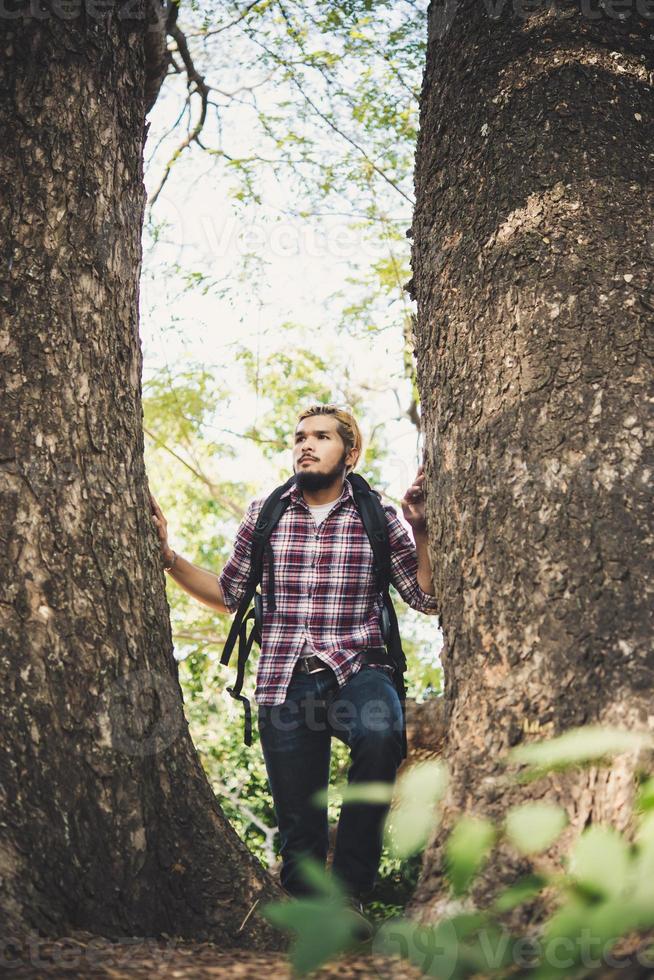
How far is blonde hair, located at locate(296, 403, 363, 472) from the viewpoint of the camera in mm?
3870

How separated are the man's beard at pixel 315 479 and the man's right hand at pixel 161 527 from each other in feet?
2.10

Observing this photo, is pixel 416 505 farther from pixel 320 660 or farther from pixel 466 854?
pixel 466 854

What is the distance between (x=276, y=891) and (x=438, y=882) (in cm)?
70

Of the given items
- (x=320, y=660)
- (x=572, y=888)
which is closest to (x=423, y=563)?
(x=320, y=660)

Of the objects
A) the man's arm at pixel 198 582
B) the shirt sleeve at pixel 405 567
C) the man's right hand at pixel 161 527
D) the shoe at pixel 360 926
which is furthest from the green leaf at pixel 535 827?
the man's arm at pixel 198 582

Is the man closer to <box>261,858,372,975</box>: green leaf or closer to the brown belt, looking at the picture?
the brown belt

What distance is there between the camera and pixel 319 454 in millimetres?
3748

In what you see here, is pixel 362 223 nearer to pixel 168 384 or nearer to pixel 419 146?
pixel 168 384

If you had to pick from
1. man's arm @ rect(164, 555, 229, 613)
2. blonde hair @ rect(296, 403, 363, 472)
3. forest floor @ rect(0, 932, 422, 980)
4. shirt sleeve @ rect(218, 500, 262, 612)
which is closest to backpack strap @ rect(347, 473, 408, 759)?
blonde hair @ rect(296, 403, 363, 472)

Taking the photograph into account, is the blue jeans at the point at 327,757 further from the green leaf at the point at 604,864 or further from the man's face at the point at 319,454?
the green leaf at the point at 604,864

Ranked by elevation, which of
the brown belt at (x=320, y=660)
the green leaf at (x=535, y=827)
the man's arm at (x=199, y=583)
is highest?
the man's arm at (x=199, y=583)

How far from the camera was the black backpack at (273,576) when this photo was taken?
3443 mm

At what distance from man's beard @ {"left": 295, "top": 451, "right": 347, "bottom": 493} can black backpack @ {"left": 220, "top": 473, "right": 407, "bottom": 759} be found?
1.8 inches

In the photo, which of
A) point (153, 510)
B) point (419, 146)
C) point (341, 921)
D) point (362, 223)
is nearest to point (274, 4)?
point (362, 223)
